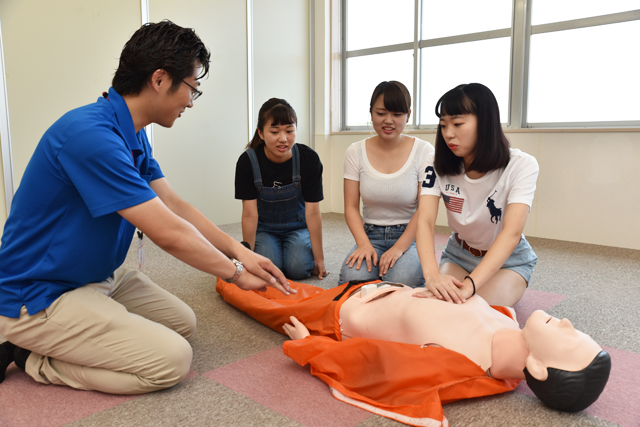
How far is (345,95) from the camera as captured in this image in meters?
5.17

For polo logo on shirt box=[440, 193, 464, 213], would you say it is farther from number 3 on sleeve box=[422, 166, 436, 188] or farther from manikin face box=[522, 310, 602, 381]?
manikin face box=[522, 310, 602, 381]

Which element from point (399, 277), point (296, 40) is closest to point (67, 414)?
point (399, 277)

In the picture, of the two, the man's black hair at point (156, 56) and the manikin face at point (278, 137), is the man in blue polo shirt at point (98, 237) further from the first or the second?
the manikin face at point (278, 137)

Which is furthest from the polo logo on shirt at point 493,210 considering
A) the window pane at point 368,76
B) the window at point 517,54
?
the window pane at point 368,76

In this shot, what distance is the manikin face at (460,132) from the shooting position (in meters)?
1.63

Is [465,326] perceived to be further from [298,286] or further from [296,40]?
[296,40]

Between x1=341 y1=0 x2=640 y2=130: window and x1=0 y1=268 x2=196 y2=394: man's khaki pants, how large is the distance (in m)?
3.45

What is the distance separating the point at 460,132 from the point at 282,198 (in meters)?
1.15

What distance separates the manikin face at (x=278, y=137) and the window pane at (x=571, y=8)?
98.6 inches

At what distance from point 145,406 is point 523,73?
12.0 ft

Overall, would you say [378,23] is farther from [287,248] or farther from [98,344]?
[98,344]

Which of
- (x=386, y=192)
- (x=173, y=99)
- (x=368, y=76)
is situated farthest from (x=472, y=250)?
(x=368, y=76)

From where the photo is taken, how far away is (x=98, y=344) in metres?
1.31

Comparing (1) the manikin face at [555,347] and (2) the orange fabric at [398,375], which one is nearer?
(1) the manikin face at [555,347]
